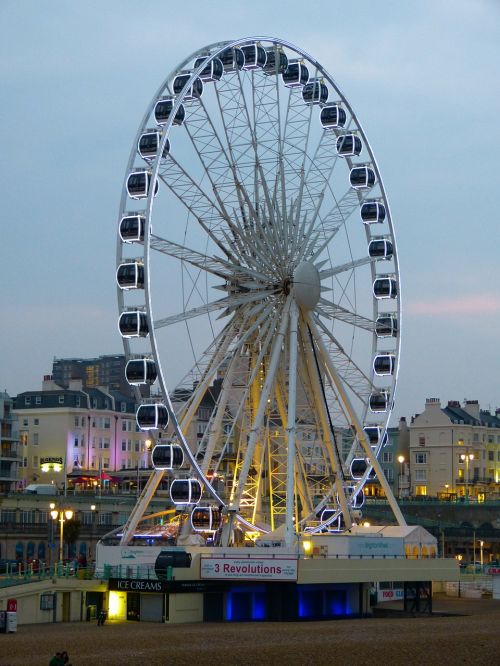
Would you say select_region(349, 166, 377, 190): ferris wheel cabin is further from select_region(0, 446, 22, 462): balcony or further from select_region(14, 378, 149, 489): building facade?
select_region(14, 378, 149, 489): building facade

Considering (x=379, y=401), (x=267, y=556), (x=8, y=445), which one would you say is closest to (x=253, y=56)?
(x=379, y=401)

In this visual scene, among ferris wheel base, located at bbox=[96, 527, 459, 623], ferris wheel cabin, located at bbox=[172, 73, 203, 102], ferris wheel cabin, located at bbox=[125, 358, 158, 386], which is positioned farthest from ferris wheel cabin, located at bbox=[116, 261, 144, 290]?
ferris wheel base, located at bbox=[96, 527, 459, 623]

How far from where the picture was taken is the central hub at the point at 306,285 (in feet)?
218

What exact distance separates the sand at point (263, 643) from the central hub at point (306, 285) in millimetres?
14724

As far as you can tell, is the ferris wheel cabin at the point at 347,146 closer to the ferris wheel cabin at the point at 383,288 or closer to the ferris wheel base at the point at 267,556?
the ferris wheel cabin at the point at 383,288

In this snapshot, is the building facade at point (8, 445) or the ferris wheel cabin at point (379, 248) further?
the building facade at point (8, 445)

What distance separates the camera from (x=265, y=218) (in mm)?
66938

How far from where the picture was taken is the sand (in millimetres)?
47281

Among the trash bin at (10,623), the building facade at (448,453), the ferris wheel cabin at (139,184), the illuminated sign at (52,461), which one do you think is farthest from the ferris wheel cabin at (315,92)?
the building facade at (448,453)

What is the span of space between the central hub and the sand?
14.7m

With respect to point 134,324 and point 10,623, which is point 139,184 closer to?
point 134,324

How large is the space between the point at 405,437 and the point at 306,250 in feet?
287

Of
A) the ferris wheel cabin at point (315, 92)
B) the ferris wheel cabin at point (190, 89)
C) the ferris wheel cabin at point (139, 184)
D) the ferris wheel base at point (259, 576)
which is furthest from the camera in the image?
the ferris wheel cabin at point (315, 92)

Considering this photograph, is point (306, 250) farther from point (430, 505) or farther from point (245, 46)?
point (430, 505)
